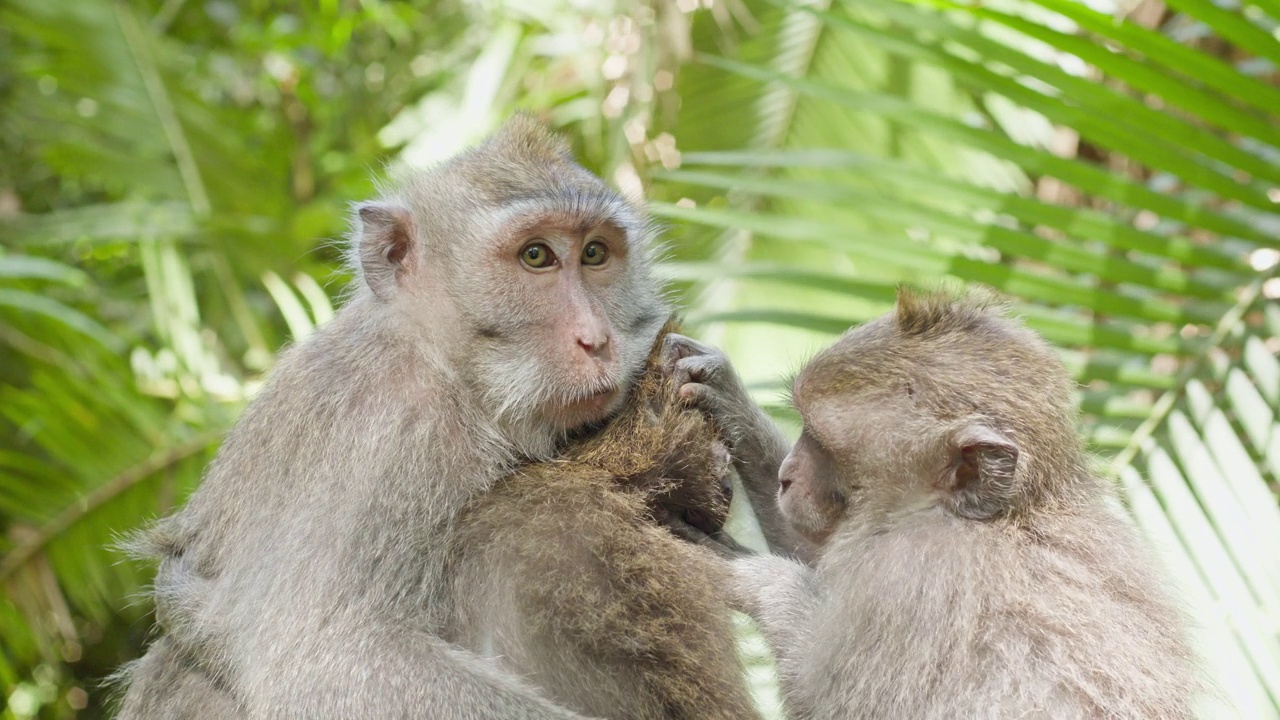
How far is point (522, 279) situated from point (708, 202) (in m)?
3.00

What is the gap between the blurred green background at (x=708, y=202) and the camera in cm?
318

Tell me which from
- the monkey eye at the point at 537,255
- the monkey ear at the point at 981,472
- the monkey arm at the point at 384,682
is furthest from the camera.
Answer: the monkey eye at the point at 537,255

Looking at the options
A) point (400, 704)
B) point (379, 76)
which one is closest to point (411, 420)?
point (400, 704)

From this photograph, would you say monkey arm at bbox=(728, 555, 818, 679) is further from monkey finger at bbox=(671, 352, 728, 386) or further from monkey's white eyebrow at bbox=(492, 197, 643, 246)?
monkey's white eyebrow at bbox=(492, 197, 643, 246)

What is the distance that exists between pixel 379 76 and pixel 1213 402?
801cm

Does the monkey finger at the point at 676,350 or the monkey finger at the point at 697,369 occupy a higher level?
the monkey finger at the point at 676,350

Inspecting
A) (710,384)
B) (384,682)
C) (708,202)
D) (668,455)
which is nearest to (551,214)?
(710,384)

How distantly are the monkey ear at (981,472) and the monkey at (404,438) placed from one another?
2.63 feet

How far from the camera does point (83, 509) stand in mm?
5980

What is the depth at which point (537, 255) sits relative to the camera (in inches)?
121

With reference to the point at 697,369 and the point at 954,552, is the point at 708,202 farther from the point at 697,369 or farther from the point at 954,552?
the point at 954,552

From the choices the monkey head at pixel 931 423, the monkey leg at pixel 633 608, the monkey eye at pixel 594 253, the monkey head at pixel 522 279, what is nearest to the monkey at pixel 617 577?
the monkey leg at pixel 633 608

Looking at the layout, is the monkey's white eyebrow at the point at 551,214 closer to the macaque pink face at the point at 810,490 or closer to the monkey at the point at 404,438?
the monkey at the point at 404,438

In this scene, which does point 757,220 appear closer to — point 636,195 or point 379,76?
point 636,195
